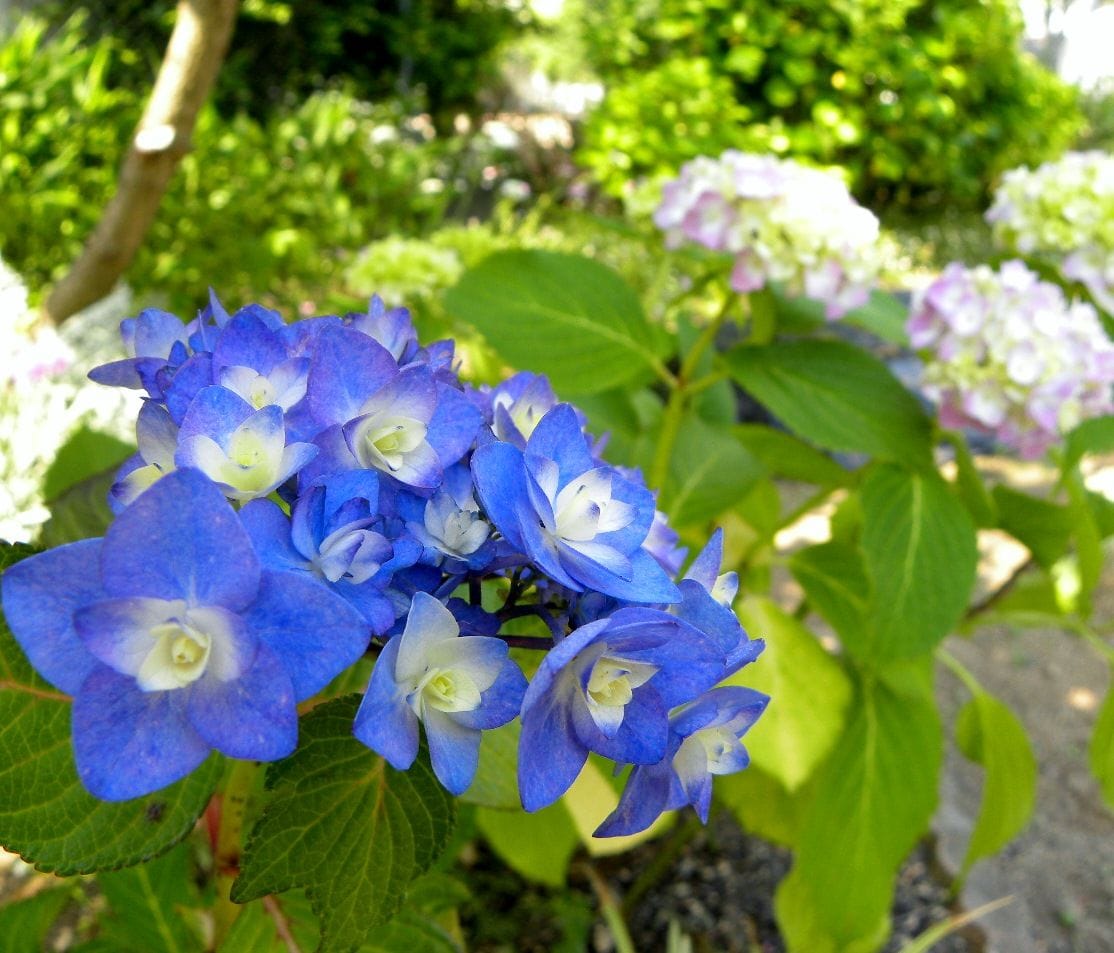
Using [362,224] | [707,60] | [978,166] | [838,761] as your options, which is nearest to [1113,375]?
[838,761]

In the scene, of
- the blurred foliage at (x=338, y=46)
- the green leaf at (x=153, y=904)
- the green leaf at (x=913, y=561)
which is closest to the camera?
the green leaf at (x=153, y=904)

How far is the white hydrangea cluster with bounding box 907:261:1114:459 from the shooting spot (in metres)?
1.16

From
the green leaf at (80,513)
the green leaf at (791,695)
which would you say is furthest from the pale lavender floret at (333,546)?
the green leaf at (791,695)

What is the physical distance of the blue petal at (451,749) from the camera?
1.14ft

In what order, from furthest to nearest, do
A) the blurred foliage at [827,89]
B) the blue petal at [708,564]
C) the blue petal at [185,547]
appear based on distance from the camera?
the blurred foliage at [827,89], the blue petal at [708,564], the blue petal at [185,547]

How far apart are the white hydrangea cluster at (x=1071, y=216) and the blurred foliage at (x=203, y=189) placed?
91.5 inches

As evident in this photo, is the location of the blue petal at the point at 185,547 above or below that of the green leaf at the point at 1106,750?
above

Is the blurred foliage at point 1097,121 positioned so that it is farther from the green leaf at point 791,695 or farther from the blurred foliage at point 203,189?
the green leaf at point 791,695

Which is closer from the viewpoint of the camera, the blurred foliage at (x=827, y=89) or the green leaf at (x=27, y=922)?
the green leaf at (x=27, y=922)

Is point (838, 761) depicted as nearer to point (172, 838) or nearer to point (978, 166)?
point (172, 838)

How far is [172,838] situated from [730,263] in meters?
1.06

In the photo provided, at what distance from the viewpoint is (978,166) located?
6.48 meters

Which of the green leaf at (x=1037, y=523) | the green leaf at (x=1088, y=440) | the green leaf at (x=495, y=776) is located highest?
the green leaf at (x=495, y=776)

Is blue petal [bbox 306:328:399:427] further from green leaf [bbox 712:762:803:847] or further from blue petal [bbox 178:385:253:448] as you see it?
green leaf [bbox 712:762:803:847]
